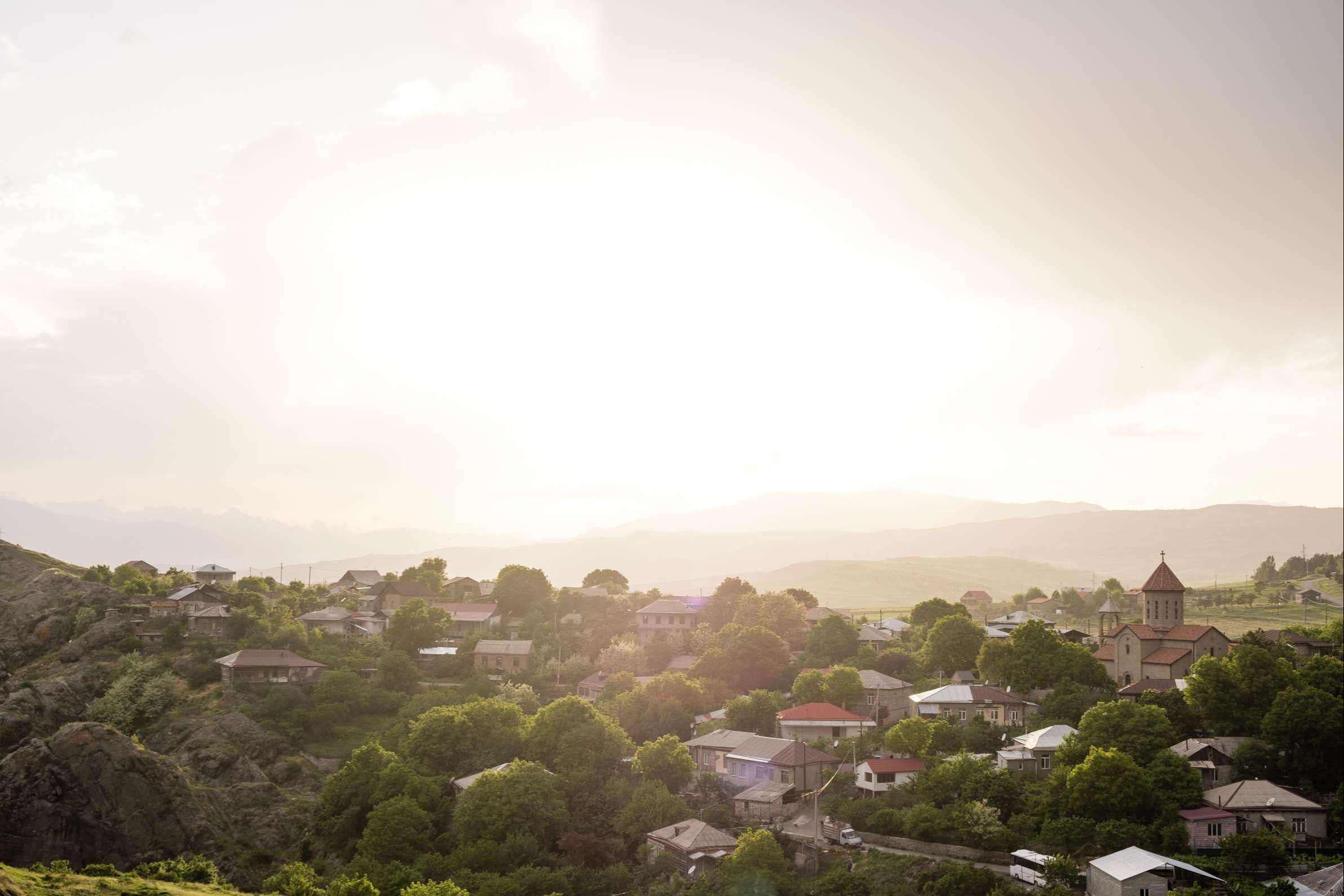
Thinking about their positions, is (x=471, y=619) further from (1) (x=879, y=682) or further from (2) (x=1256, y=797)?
(2) (x=1256, y=797)

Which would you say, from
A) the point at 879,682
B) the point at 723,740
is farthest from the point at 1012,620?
the point at 723,740

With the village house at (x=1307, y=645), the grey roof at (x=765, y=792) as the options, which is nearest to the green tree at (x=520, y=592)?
the grey roof at (x=765, y=792)

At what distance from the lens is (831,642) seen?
78188 mm

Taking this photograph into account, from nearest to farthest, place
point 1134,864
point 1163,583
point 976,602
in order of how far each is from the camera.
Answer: point 1134,864 < point 1163,583 < point 976,602

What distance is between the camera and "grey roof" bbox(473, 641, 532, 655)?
79688mm

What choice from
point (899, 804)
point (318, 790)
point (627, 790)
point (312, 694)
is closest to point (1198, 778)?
point (899, 804)

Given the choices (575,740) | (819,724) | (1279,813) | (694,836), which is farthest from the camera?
(819,724)

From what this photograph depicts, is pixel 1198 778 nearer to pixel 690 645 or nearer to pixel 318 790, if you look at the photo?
pixel 690 645

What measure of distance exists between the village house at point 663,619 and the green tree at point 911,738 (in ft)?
115

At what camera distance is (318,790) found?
62281mm

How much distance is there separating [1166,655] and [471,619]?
189ft

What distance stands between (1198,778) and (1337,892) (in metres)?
8.10

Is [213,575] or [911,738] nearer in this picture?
[911,738]

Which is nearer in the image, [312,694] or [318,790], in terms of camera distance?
[318,790]
